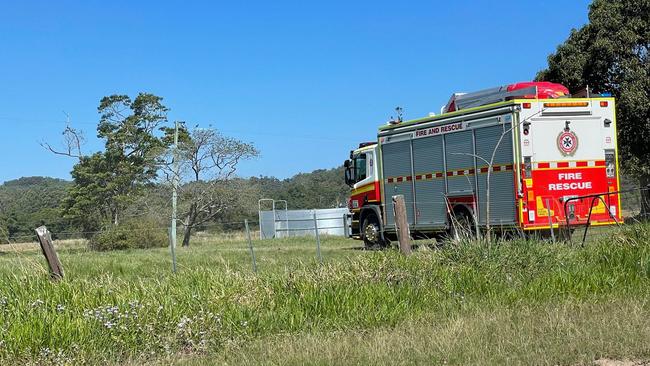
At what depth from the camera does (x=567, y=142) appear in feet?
51.5

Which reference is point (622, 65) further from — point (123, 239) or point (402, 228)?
point (123, 239)

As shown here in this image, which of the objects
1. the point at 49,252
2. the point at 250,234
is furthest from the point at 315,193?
the point at 49,252

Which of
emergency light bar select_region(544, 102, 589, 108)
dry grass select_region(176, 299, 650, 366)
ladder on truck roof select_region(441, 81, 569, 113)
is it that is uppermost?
ladder on truck roof select_region(441, 81, 569, 113)

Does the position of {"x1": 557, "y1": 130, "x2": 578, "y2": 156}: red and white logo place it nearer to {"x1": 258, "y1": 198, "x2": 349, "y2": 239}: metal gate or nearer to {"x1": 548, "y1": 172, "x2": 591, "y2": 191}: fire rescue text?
{"x1": 548, "y1": 172, "x2": 591, "y2": 191}: fire rescue text

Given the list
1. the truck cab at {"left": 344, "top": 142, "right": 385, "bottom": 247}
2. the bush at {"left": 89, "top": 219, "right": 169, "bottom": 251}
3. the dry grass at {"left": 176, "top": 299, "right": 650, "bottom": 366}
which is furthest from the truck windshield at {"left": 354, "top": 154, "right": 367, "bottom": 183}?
the dry grass at {"left": 176, "top": 299, "right": 650, "bottom": 366}

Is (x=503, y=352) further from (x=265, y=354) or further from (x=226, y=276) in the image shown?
(x=226, y=276)

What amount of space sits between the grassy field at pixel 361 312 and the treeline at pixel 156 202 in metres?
2.86

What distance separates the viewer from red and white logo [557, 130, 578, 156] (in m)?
15.6

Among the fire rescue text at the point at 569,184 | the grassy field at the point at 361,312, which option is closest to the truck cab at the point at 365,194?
the fire rescue text at the point at 569,184

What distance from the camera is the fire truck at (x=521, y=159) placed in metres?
15.3

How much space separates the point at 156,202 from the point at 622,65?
3015cm

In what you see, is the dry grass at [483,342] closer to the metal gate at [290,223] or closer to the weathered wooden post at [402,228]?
the weathered wooden post at [402,228]

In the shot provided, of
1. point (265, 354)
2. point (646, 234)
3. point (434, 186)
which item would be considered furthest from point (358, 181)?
point (265, 354)

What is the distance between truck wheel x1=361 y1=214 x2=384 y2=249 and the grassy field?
9.96 m
